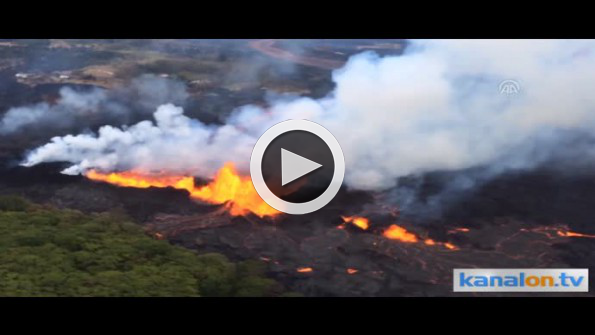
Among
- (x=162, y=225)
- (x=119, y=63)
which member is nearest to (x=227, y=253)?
(x=162, y=225)

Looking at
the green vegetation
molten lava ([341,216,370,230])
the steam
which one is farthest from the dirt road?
the green vegetation

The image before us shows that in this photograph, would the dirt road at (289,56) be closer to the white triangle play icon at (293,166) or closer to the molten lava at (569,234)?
the white triangle play icon at (293,166)

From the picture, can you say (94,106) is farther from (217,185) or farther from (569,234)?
(569,234)

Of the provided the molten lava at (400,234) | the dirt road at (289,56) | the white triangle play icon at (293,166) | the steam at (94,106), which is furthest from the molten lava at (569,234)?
the steam at (94,106)

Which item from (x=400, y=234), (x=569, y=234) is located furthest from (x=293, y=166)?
(x=569, y=234)

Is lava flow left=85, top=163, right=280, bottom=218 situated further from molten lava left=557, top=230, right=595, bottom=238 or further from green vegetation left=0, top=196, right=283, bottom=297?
molten lava left=557, top=230, right=595, bottom=238
